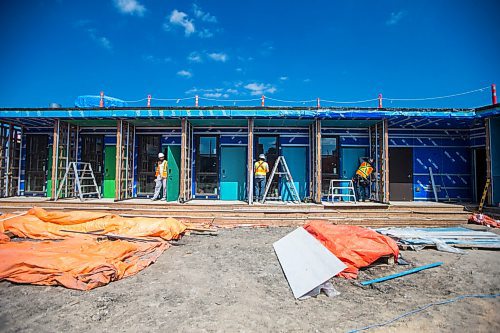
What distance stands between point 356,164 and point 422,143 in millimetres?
3135

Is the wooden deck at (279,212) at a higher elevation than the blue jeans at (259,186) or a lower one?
lower

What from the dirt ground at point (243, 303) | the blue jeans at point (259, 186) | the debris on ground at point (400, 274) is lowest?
the dirt ground at point (243, 303)

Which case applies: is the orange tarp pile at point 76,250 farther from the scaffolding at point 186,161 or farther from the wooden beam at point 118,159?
the scaffolding at point 186,161

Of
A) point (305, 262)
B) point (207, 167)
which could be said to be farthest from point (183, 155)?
point (305, 262)

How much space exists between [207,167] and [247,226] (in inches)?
157

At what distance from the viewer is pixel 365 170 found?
10352 millimetres

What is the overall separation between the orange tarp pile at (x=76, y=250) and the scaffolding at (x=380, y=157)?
296 inches

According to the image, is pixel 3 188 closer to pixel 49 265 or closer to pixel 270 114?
pixel 49 265

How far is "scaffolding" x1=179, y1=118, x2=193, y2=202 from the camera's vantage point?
9.79 m

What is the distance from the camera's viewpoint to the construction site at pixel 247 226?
344cm

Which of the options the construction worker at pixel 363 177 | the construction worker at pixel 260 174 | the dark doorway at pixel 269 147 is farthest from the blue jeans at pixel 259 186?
the construction worker at pixel 363 177

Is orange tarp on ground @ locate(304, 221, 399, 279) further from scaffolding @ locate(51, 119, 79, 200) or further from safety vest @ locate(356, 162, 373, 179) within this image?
scaffolding @ locate(51, 119, 79, 200)

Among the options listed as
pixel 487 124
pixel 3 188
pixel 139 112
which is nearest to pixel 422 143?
pixel 487 124

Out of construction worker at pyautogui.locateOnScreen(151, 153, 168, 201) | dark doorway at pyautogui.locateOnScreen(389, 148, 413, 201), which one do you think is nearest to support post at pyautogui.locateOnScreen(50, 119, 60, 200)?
construction worker at pyautogui.locateOnScreen(151, 153, 168, 201)
